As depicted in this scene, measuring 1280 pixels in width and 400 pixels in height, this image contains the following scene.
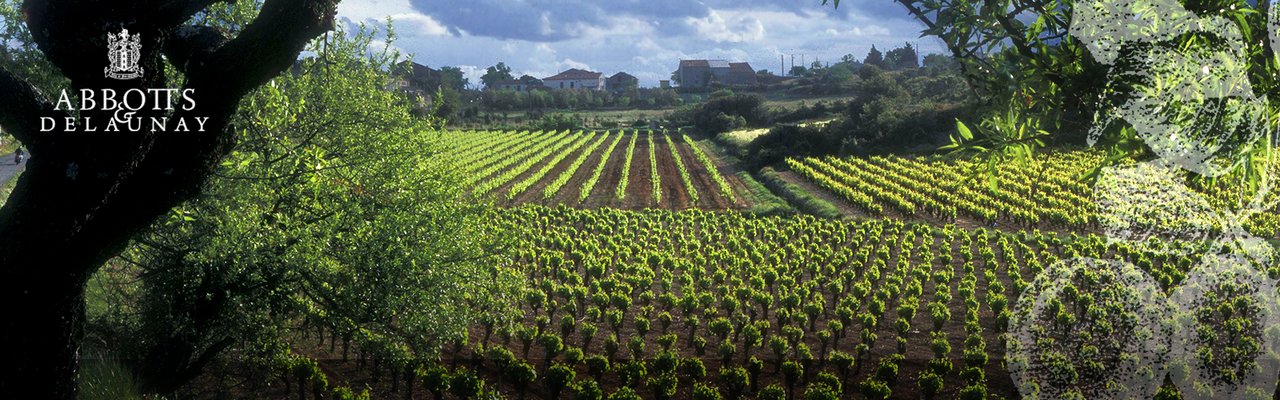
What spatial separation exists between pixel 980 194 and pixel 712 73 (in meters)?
118

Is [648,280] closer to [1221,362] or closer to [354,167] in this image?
[354,167]

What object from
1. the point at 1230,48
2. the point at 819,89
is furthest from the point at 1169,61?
the point at 819,89

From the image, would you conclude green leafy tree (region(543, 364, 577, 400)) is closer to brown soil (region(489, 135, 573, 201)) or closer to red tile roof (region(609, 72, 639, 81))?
brown soil (region(489, 135, 573, 201))

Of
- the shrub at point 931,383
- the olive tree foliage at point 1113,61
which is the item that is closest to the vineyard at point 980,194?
the shrub at point 931,383

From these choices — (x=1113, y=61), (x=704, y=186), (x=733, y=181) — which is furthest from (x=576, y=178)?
(x=1113, y=61)

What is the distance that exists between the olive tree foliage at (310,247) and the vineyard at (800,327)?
3.01ft

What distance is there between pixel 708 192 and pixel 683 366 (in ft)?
90.0

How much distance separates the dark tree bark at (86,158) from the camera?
178 inches

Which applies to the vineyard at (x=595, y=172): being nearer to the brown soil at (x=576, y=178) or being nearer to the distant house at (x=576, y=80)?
the brown soil at (x=576, y=178)

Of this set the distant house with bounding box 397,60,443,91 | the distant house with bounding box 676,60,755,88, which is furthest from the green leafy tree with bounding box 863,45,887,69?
the distant house with bounding box 397,60,443,91

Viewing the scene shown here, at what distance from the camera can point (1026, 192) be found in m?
32.5

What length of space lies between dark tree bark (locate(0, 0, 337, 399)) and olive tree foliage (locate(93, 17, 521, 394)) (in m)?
2.53

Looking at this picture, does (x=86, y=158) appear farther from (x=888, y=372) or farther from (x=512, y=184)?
(x=512, y=184)

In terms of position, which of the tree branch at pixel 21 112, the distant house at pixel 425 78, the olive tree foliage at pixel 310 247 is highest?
the distant house at pixel 425 78
